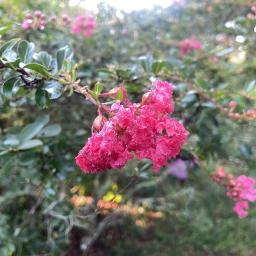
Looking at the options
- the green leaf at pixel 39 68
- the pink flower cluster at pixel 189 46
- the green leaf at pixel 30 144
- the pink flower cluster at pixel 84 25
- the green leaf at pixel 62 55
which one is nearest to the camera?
the green leaf at pixel 39 68

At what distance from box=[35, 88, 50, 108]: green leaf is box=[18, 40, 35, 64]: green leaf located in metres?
0.11

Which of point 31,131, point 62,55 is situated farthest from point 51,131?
point 62,55

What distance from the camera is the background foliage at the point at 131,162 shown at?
151cm

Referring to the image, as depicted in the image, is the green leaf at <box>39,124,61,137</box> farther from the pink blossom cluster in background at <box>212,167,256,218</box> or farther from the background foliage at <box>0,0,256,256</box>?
the pink blossom cluster in background at <box>212,167,256,218</box>

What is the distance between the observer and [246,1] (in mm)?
2910

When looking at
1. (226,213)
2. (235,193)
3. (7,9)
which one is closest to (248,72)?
(226,213)

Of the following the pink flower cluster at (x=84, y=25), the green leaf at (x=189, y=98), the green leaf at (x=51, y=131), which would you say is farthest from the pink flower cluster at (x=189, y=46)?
the green leaf at (x=51, y=131)

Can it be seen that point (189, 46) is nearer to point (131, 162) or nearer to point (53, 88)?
point (131, 162)

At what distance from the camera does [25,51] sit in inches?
45.6

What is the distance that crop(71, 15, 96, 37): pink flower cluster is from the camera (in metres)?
2.38

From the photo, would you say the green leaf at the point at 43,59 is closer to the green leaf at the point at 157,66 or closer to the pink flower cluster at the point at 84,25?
the green leaf at the point at 157,66

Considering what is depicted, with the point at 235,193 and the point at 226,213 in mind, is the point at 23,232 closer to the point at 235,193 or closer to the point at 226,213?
the point at 235,193

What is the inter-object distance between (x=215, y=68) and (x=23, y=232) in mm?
1258

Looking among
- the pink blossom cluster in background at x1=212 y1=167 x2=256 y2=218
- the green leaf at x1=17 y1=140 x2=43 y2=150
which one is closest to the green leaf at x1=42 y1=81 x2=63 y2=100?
the green leaf at x1=17 y1=140 x2=43 y2=150
